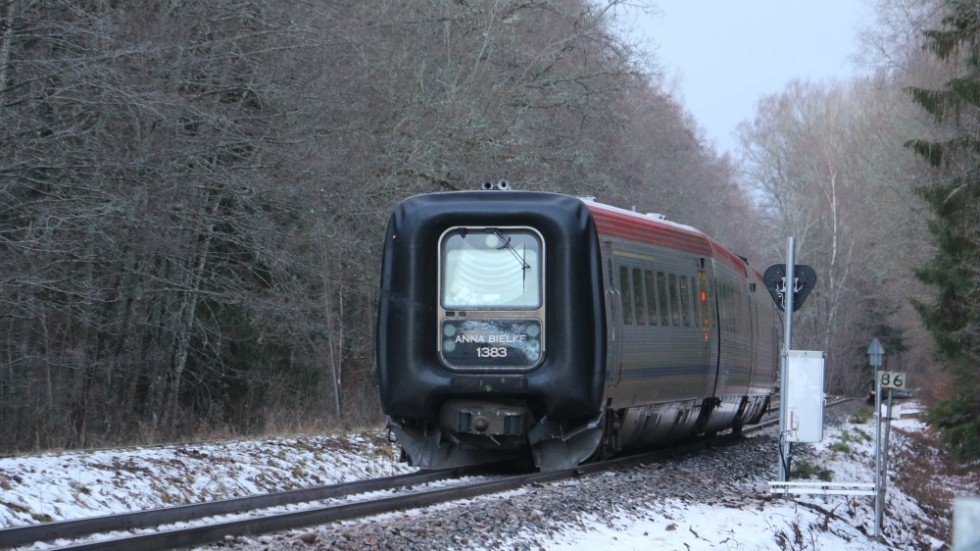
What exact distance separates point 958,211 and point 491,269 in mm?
17027

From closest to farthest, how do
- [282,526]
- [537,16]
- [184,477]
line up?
[282,526] → [184,477] → [537,16]

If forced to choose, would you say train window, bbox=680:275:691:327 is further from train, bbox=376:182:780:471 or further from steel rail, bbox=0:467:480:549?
steel rail, bbox=0:467:480:549

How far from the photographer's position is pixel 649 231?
15359mm

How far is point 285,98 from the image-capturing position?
19.2m

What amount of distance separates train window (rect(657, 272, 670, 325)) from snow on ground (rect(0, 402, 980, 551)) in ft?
7.16

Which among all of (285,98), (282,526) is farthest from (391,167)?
(282,526)

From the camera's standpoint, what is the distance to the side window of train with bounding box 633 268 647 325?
1460cm

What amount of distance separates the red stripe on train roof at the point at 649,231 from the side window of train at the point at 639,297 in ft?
1.24

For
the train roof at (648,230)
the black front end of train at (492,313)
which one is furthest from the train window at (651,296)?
the black front end of train at (492,313)

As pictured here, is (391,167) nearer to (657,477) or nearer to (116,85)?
(116,85)

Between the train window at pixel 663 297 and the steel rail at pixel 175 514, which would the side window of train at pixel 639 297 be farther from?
the steel rail at pixel 175 514

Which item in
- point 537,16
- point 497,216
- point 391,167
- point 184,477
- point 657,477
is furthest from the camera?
point 537,16

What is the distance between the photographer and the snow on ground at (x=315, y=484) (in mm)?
10188

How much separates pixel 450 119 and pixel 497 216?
1047 cm
